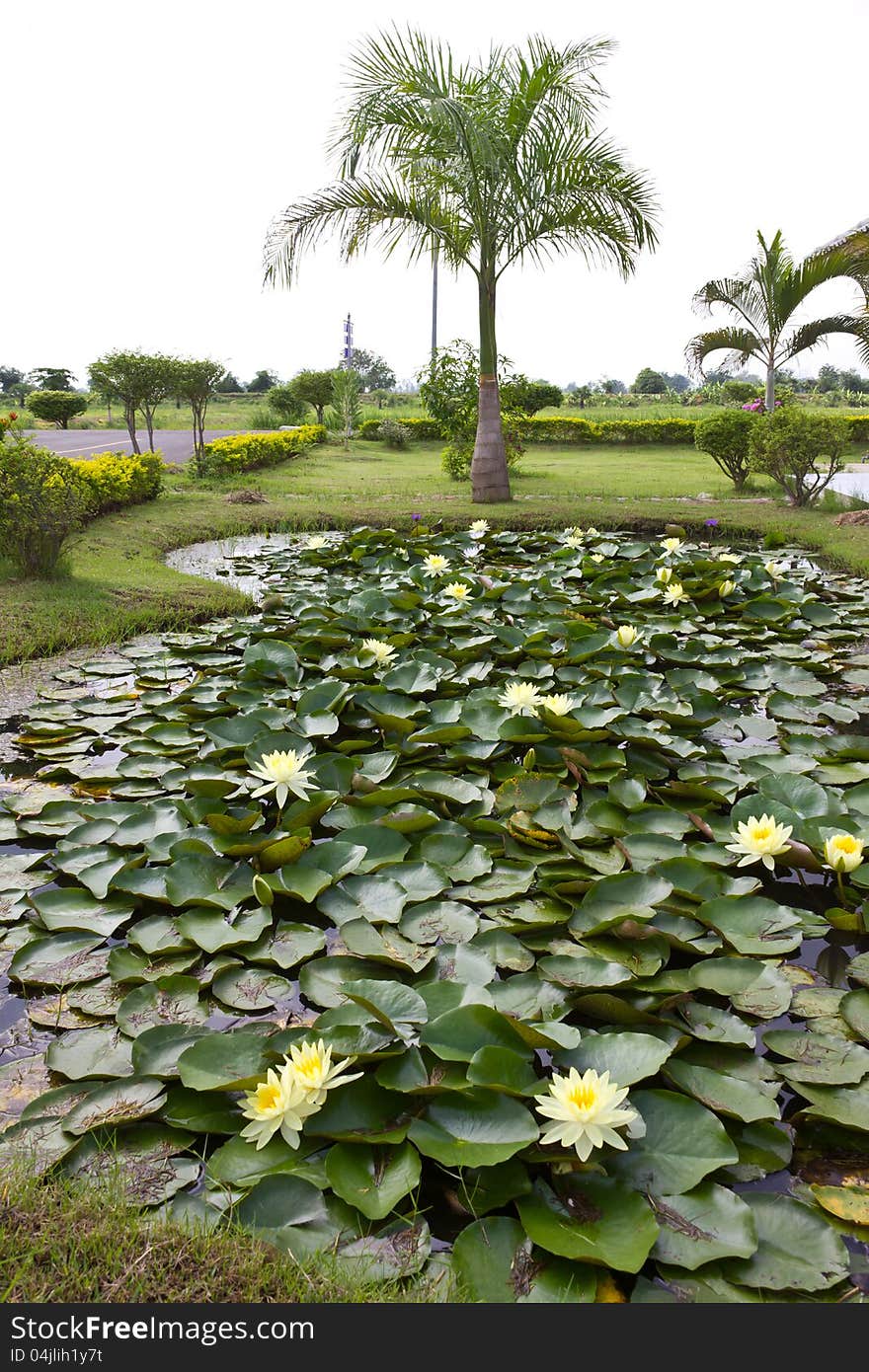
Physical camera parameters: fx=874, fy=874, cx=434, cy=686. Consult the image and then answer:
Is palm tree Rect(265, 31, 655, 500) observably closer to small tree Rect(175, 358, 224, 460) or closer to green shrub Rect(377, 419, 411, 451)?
small tree Rect(175, 358, 224, 460)

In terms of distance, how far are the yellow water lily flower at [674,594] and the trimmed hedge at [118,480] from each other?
179 inches

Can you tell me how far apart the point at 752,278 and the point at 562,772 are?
453 inches

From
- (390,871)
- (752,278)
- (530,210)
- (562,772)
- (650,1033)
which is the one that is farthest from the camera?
A: (752,278)

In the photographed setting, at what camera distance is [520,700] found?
2.83 metres

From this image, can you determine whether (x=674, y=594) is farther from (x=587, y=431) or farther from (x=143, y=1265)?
(x=587, y=431)

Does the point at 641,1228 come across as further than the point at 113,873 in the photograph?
No

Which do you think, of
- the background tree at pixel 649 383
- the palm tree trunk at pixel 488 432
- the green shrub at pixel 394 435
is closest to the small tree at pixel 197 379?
the palm tree trunk at pixel 488 432

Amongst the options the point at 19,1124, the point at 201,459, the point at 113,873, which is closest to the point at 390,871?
the point at 113,873

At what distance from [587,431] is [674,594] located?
16.2 meters

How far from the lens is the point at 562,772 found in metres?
2.68

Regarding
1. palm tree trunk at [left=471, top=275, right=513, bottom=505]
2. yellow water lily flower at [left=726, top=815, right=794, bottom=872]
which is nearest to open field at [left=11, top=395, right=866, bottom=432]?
palm tree trunk at [left=471, top=275, right=513, bottom=505]
